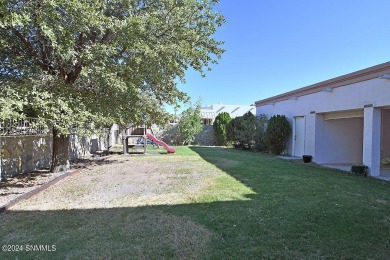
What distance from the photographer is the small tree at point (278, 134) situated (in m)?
15.4

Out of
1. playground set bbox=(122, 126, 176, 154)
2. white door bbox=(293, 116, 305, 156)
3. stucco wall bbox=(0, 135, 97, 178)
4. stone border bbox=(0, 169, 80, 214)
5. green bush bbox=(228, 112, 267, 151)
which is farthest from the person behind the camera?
green bush bbox=(228, 112, 267, 151)

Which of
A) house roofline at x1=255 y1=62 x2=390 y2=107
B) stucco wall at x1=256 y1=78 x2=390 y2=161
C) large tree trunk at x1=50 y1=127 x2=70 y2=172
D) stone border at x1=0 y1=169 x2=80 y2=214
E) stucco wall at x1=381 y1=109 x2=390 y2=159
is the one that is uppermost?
house roofline at x1=255 y1=62 x2=390 y2=107

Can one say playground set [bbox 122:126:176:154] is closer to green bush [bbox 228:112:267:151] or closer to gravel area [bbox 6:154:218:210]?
green bush [bbox 228:112:267:151]

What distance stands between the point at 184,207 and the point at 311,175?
546cm

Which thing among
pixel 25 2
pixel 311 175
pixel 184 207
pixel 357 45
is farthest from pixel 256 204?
pixel 357 45

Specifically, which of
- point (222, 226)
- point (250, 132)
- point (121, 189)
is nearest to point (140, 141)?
point (250, 132)

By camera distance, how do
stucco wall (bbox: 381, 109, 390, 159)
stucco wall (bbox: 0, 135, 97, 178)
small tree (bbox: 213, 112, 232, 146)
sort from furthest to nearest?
small tree (bbox: 213, 112, 232, 146) → stucco wall (bbox: 381, 109, 390, 159) → stucco wall (bbox: 0, 135, 97, 178)

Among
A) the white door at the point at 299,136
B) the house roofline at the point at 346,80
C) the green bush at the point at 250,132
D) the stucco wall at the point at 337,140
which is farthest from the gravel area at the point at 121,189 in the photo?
the green bush at the point at 250,132

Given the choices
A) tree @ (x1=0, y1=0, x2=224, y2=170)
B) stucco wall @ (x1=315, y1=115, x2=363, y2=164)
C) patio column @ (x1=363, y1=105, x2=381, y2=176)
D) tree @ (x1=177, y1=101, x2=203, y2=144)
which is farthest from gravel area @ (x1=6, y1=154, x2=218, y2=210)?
tree @ (x1=177, y1=101, x2=203, y2=144)

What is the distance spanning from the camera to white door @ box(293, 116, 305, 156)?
46.7 ft

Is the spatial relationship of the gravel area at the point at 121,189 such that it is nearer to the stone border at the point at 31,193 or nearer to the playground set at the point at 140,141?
the stone border at the point at 31,193

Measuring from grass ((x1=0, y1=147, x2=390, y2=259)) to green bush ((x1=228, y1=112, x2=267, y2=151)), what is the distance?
11.3 m

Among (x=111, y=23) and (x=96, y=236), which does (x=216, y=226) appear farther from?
(x=111, y=23)

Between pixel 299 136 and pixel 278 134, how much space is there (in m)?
1.29
